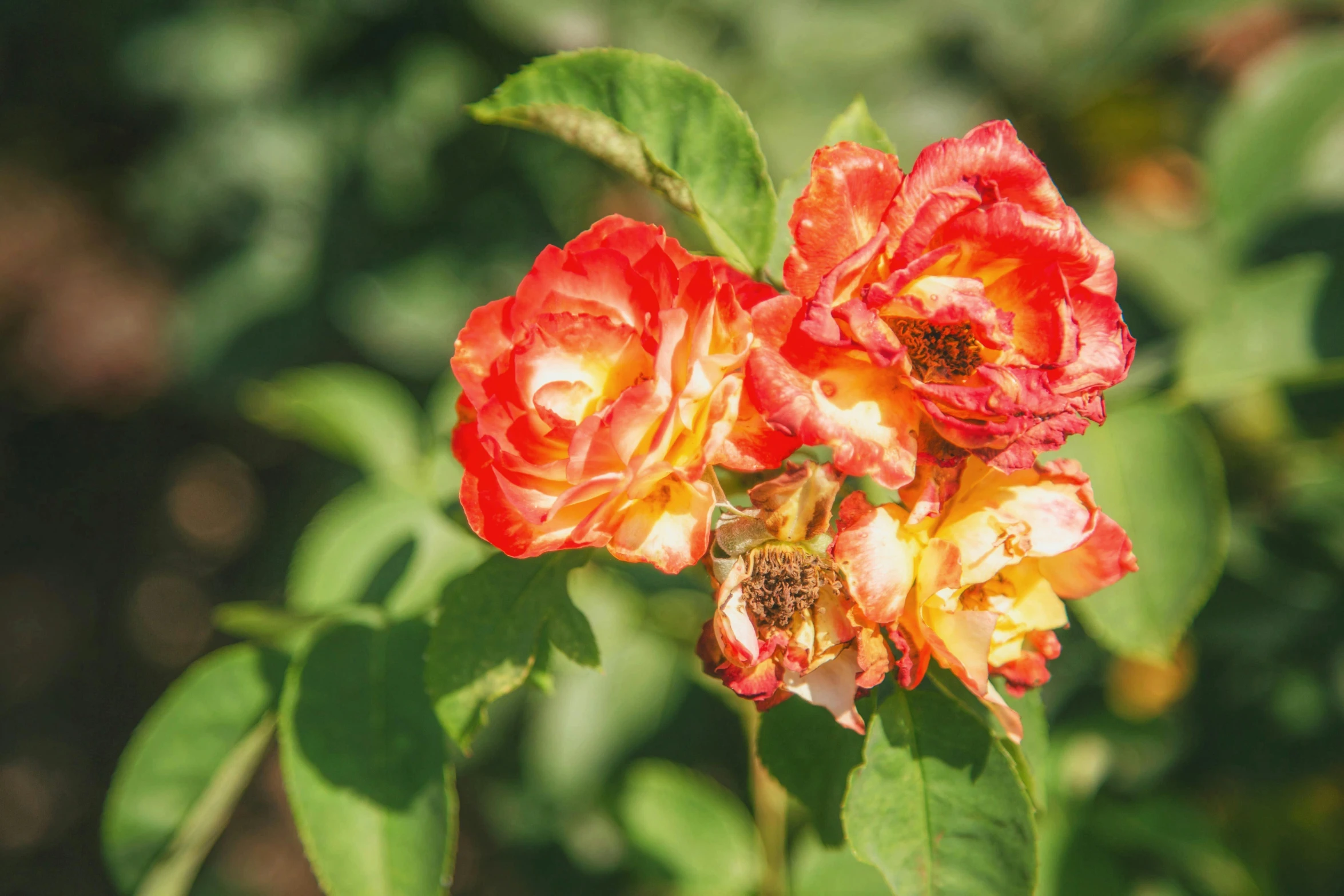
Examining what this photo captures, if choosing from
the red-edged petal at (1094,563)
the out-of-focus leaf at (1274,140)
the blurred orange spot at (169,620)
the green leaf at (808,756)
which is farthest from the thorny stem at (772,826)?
the blurred orange spot at (169,620)

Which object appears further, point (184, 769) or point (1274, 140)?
point (1274, 140)

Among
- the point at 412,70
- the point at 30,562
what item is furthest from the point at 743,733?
the point at 30,562

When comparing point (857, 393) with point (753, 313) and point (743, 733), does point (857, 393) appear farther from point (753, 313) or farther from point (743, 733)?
point (743, 733)

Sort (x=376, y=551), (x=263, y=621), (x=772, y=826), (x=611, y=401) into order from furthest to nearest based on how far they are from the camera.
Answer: (x=772, y=826) < (x=376, y=551) < (x=263, y=621) < (x=611, y=401)

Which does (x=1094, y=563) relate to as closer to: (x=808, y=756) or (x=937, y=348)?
(x=937, y=348)

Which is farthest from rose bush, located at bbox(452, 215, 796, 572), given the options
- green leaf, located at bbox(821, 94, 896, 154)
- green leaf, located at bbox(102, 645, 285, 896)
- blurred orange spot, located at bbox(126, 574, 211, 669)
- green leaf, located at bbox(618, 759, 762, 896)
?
blurred orange spot, located at bbox(126, 574, 211, 669)

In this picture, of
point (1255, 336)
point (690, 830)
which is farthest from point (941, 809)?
point (690, 830)
